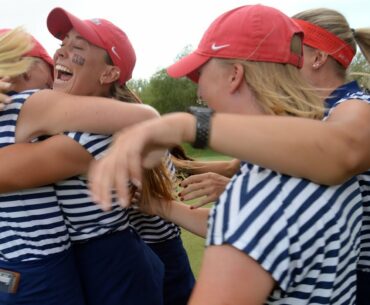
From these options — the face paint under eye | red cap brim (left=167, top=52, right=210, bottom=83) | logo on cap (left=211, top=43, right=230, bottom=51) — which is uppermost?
logo on cap (left=211, top=43, right=230, bottom=51)

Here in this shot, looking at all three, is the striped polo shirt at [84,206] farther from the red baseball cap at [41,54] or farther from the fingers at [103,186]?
the red baseball cap at [41,54]

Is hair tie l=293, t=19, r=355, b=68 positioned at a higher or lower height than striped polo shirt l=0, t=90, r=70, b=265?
higher

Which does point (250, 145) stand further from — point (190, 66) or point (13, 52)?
point (13, 52)

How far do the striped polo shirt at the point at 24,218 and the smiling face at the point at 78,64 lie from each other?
0.53 meters

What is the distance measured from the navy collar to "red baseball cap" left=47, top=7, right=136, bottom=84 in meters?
1.09

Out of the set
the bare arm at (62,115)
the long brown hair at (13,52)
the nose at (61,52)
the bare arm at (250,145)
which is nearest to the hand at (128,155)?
the bare arm at (250,145)

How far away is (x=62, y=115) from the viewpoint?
1.86 m

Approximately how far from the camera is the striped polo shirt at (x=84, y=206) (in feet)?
6.41

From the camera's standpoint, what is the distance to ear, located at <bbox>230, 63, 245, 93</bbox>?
4.74 feet

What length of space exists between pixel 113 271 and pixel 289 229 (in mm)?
1205

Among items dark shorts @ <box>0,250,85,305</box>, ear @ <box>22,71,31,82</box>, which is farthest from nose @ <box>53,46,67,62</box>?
dark shorts @ <box>0,250,85,305</box>

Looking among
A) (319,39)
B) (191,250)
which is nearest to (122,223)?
(319,39)

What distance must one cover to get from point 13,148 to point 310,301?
126cm

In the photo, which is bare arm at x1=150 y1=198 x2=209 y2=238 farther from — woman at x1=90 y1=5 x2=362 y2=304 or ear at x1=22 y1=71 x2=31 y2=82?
ear at x1=22 y1=71 x2=31 y2=82
